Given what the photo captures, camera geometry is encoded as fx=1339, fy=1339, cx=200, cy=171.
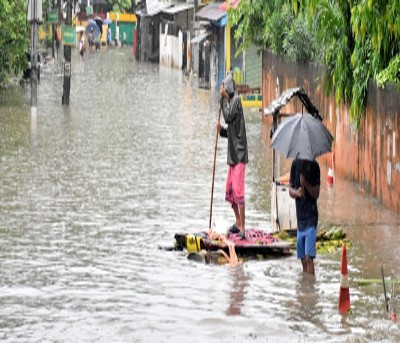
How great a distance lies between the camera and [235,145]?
624 inches

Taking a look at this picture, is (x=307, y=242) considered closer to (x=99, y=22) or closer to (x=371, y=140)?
(x=371, y=140)

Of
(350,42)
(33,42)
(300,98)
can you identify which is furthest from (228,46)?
(300,98)

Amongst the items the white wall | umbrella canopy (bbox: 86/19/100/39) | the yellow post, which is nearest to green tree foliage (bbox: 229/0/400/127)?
the yellow post

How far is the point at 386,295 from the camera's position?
41.3 feet

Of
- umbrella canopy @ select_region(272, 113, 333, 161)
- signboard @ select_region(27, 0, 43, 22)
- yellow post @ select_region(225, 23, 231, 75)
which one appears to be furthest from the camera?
yellow post @ select_region(225, 23, 231, 75)

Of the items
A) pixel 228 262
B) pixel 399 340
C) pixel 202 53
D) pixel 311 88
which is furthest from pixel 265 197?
pixel 202 53

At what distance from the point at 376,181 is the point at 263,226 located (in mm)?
3019

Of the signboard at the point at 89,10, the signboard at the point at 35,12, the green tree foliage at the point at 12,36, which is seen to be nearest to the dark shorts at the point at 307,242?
the signboard at the point at 35,12

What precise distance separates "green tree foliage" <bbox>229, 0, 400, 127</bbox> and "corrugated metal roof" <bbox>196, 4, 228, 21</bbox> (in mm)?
22321

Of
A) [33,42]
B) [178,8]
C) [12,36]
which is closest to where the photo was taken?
[33,42]

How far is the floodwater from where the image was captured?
1170 centimetres

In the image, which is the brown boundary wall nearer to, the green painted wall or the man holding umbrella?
the man holding umbrella

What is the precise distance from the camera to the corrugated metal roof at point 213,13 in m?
52.1

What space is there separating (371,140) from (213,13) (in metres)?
34.0
